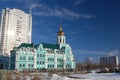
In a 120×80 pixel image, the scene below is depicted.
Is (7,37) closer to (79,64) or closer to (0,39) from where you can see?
(0,39)

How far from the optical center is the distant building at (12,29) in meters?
124

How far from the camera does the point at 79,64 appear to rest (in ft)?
303

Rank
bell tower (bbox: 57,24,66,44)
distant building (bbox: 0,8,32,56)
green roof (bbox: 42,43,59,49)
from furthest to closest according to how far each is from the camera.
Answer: distant building (bbox: 0,8,32,56) → bell tower (bbox: 57,24,66,44) → green roof (bbox: 42,43,59,49)

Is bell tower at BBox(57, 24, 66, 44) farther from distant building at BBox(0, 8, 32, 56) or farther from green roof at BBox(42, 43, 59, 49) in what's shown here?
distant building at BBox(0, 8, 32, 56)

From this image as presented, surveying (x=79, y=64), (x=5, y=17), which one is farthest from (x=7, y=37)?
(x=79, y=64)

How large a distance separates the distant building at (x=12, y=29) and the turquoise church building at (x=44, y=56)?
58.3 metres

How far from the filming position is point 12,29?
126000 mm

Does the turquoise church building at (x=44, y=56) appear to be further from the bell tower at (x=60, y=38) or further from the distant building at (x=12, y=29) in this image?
the distant building at (x=12, y=29)

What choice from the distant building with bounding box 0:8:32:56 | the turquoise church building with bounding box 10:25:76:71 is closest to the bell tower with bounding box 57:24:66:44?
the turquoise church building with bounding box 10:25:76:71

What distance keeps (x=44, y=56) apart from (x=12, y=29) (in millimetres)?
68558

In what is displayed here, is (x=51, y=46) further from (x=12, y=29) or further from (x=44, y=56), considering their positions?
(x=12, y=29)

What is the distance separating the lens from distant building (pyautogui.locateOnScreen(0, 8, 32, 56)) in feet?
407

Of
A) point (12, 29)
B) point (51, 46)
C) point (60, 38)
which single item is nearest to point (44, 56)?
point (51, 46)

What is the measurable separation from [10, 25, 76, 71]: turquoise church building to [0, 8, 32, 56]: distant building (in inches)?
2294
